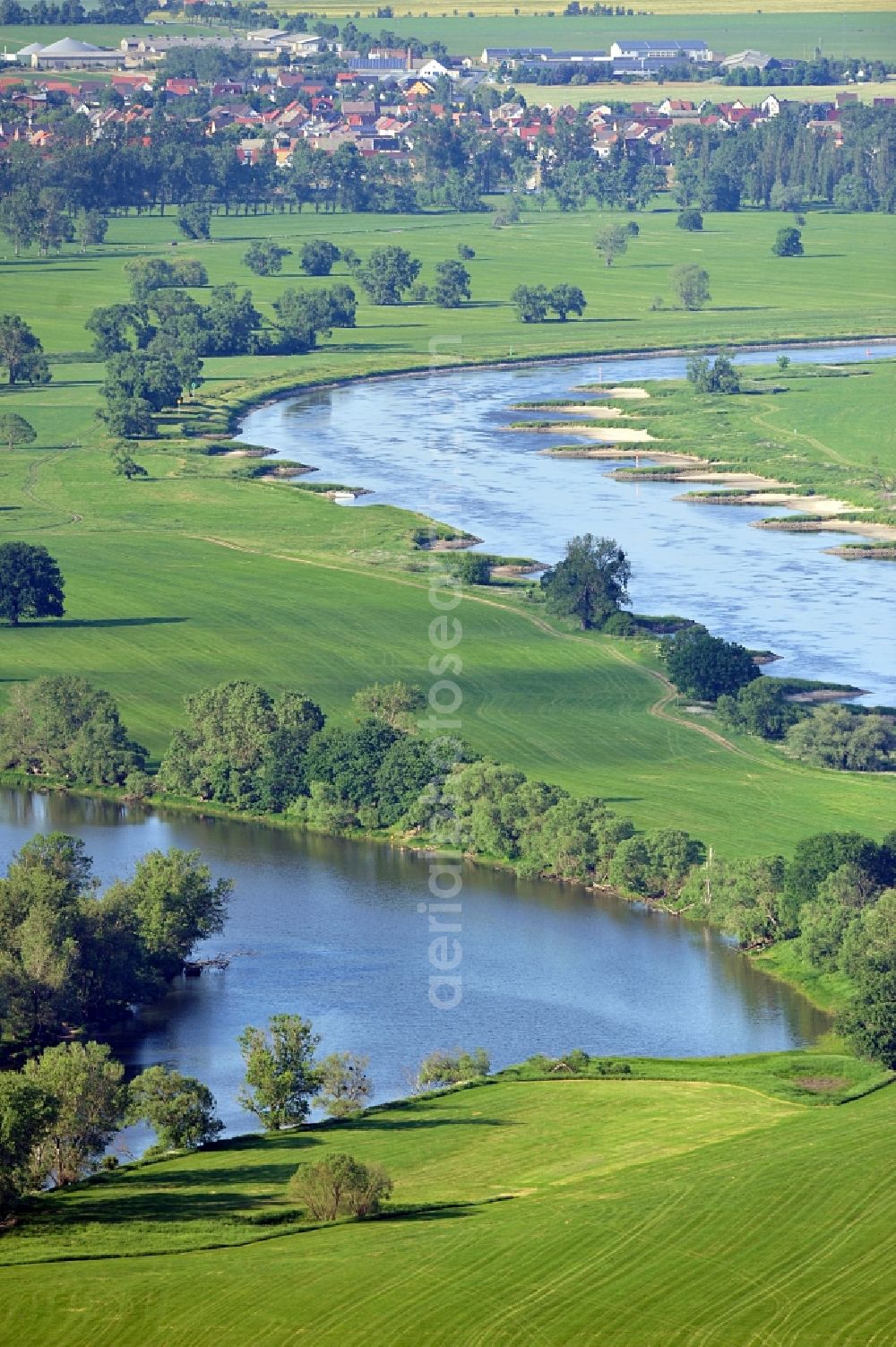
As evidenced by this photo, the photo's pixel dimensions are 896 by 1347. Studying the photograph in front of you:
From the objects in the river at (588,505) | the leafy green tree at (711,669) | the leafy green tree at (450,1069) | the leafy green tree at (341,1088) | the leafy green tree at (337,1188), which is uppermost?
the leafy green tree at (337,1188)

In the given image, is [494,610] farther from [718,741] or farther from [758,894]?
[758,894]

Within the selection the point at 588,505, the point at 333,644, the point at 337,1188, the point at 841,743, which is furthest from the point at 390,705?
the point at 588,505

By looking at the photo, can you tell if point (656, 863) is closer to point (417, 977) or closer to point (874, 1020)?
point (417, 977)

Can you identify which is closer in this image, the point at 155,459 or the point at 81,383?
the point at 155,459

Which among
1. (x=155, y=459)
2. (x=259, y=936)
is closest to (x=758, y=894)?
(x=259, y=936)

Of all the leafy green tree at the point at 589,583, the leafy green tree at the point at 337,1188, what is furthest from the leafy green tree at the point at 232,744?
the leafy green tree at the point at 337,1188

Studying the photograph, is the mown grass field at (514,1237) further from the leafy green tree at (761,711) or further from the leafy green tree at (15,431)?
the leafy green tree at (15,431)
